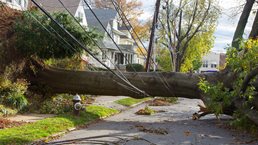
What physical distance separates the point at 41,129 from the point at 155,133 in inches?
146

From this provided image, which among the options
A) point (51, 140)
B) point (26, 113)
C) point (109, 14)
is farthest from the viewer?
point (109, 14)

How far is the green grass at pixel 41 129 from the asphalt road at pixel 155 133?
423mm

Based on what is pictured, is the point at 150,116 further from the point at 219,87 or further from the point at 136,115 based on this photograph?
the point at 219,87

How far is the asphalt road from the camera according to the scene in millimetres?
10609

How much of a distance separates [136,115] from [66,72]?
12.3 feet

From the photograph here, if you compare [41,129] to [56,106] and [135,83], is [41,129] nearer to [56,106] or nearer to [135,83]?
[56,106]

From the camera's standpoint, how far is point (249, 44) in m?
11.7

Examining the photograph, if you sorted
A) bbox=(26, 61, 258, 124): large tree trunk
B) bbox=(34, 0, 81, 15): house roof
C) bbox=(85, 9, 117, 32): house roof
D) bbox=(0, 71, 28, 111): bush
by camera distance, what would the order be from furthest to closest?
bbox=(85, 9, 117, 32): house roof → bbox=(34, 0, 81, 15): house roof → bbox=(26, 61, 258, 124): large tree trunk → bbox=(0, 71, 28, 111): bush

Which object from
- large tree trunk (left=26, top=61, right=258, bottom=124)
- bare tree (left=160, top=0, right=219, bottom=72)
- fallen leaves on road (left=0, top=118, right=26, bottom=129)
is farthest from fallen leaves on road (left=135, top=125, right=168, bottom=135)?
bare tree (left=160, top=0, right=219, bottom=72)

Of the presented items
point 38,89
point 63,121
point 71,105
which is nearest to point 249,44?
point 63,121

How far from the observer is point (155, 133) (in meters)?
12.2

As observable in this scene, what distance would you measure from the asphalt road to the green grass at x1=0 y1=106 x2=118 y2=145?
1.39 ft

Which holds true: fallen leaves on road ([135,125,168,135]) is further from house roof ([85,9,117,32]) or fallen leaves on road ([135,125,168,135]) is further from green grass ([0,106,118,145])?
house roof ([85,9,117,32])

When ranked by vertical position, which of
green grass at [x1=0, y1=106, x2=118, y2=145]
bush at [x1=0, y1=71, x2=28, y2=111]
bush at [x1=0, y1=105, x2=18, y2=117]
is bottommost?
green grass at [x1=0, y1=106, x2=118, y2=145]
